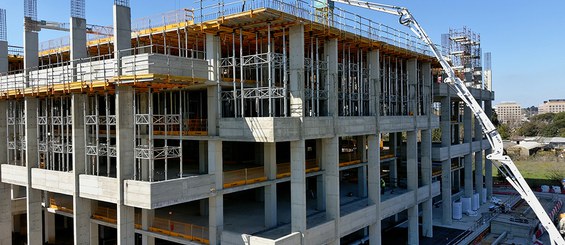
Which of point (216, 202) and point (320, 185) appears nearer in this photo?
point (216, 202)

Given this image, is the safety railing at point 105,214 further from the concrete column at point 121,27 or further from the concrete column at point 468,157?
the concrete column at point 468,157

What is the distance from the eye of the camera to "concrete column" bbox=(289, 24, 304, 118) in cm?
2148

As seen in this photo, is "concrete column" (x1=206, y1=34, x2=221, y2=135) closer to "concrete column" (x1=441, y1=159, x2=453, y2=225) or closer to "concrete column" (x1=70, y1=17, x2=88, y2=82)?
"concrete column" (x1=70, y1=17, x2=88, y2=82)

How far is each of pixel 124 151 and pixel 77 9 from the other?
10203 millimetres

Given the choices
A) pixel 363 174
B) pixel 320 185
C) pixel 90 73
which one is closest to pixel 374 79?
pixel 363 174

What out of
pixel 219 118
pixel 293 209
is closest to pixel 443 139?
pixel 293 209

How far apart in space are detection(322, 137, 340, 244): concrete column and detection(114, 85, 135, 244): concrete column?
10.5 meters

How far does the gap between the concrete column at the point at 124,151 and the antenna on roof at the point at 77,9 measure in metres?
7.56

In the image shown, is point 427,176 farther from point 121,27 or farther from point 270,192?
point 121,27

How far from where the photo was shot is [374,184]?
2825 centimetres

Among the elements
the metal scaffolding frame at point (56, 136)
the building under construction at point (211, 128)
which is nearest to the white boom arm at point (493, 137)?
the building under construction at point (211, 128)

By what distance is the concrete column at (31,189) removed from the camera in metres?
27.2

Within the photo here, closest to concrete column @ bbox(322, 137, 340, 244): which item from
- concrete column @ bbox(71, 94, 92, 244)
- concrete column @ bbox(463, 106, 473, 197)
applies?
concrete column @ bbox(71, 94, 92, 244)

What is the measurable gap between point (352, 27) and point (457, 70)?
2320cm
